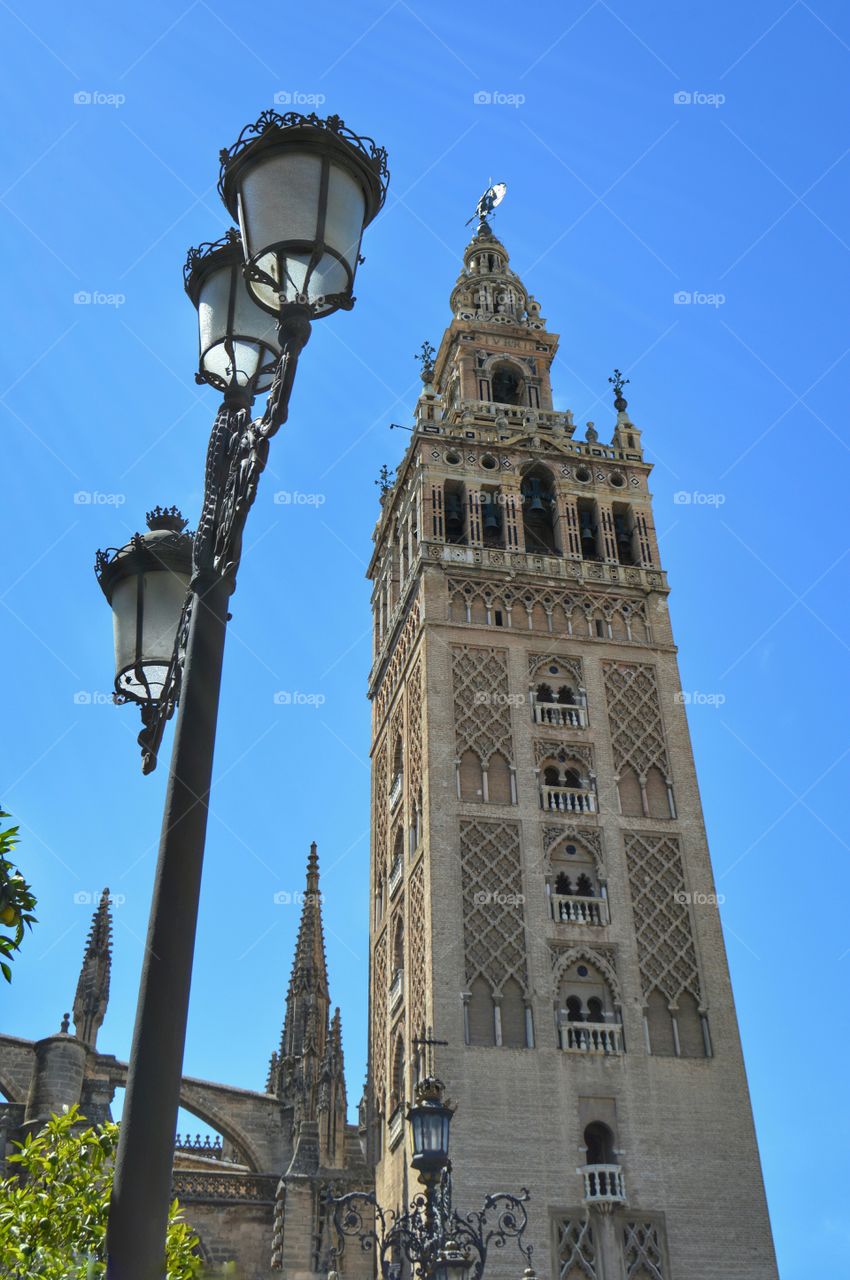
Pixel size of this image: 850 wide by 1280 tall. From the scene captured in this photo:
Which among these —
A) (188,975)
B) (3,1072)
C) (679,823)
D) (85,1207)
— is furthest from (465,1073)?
(188,975)

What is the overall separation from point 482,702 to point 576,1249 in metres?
11.2

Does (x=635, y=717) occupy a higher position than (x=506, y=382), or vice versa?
(x=506, y=382)

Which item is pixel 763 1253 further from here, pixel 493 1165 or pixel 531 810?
pixel 531 810

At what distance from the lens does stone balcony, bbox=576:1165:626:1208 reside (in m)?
22.7

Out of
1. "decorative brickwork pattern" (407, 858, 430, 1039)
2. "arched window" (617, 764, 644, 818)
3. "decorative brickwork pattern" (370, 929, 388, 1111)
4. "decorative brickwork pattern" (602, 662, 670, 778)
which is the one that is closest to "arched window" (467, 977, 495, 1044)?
"decorative brickwork pattern" (407, 858, 430, 1039)

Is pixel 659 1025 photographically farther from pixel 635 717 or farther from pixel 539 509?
pixel 539 509

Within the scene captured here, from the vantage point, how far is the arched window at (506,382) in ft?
122

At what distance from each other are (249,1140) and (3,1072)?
532 cm

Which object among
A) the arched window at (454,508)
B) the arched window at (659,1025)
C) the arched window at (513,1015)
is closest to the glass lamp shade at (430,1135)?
the arched window at (513,1015)

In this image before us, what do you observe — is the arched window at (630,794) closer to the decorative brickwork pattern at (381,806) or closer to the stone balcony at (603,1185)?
the decorative brickwork pattern at (381,806)

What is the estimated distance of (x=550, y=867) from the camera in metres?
26.7

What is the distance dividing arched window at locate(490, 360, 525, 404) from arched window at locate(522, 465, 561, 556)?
4.02 meters

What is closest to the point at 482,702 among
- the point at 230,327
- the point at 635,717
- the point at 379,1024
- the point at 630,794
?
the point at 635,717

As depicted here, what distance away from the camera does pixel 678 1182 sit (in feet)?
76.3
